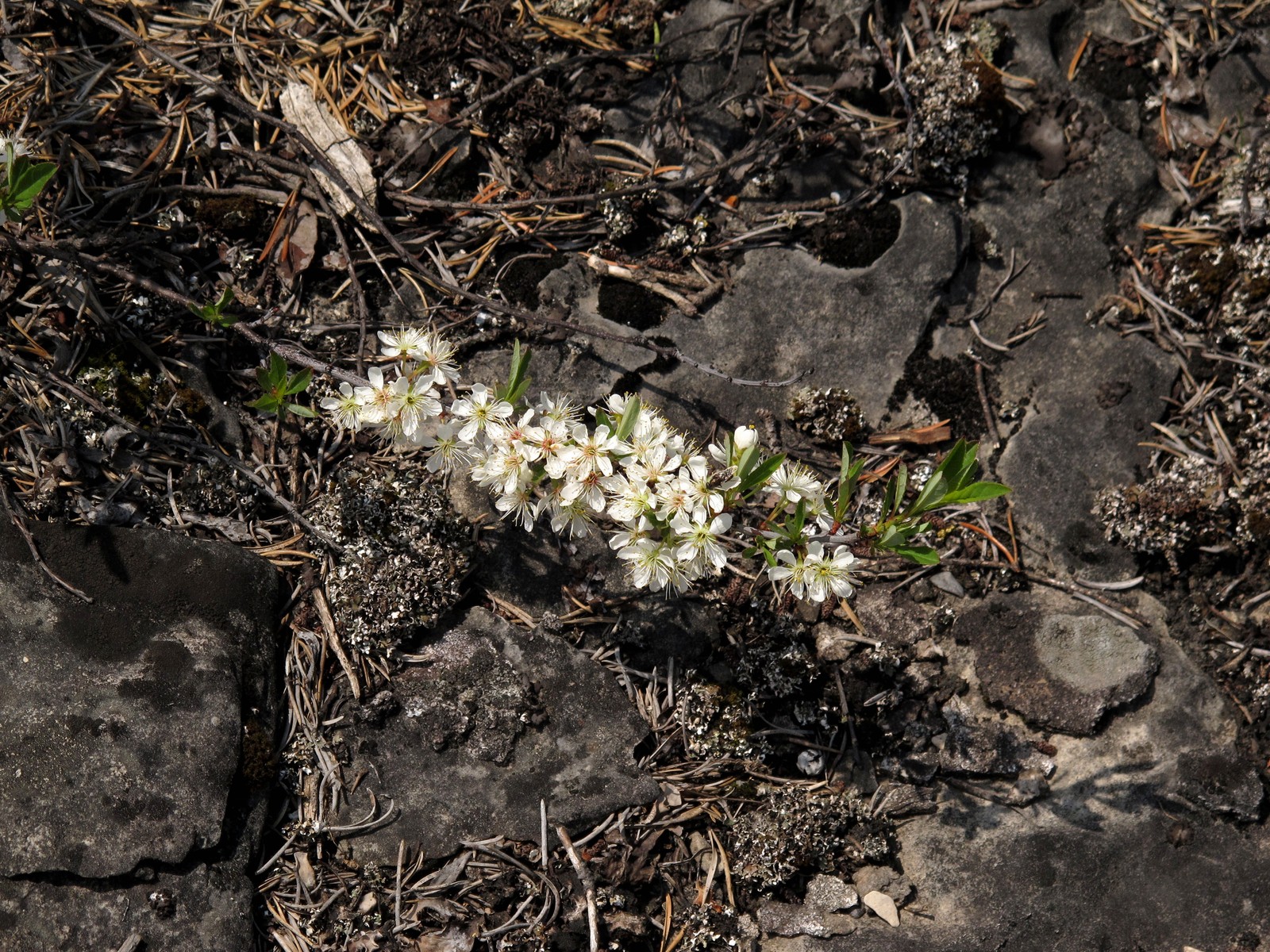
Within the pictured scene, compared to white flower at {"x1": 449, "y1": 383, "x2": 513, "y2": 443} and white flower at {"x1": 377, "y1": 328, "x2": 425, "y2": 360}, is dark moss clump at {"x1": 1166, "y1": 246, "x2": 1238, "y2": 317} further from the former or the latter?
white flower at {"x1": 377, "y1": 328, "x2": 425, "y2": 360}

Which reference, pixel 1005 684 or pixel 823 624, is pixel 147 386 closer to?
pixel 823 624

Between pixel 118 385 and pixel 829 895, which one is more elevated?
pixel 118 385

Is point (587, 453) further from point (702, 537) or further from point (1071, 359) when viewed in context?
point (1071, 359)

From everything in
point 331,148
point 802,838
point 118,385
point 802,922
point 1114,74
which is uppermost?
point 1114,74

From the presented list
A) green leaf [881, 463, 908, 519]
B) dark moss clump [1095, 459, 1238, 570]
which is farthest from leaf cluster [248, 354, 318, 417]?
dark moss clump [1095, 459, 1238, 570]

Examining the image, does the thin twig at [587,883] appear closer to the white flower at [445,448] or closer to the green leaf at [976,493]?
the white flower at [445,448]

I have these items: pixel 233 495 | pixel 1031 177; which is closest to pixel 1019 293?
pixel 1031 177

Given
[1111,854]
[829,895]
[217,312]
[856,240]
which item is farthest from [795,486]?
[217,312]

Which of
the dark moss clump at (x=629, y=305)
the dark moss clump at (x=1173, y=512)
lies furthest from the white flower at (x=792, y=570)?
the dark moss clump at (x=1173, y=512)
